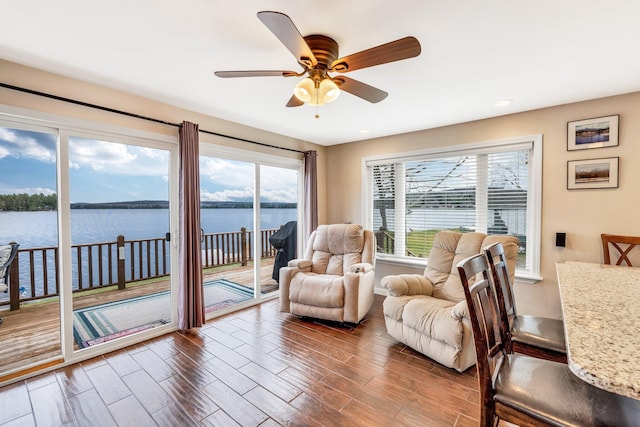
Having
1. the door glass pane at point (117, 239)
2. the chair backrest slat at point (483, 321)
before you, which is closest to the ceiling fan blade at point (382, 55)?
the chair backrest slat at point (483, 321)

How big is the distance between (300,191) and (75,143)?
2.86 m

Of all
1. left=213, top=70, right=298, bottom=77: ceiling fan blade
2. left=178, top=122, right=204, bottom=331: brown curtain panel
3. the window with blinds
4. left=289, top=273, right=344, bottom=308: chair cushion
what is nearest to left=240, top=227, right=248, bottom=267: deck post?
left=178, top=122, right=204, bottom=331: brown curtain panel

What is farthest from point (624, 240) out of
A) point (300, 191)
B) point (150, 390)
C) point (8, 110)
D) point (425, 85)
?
point (8, 110)

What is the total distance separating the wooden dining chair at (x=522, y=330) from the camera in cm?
156

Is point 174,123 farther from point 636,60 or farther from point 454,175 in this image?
point 636,60

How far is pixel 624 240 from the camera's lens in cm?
265

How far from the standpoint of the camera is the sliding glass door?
3.69 m

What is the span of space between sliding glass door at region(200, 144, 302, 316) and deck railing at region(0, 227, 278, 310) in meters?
0.02

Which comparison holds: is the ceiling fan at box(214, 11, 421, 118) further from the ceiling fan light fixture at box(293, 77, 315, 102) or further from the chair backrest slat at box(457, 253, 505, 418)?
the chair backrest slat at box(457, 253, 505, 418)

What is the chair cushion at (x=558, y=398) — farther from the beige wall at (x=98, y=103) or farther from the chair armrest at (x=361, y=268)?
the beige wall at (x=98, y=103)

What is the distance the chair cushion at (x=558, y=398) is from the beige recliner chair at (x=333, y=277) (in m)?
2.00

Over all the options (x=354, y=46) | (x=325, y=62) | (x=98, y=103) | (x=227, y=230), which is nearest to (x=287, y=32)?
(x=325, y=62)

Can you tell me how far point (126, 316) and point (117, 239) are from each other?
1.06 m

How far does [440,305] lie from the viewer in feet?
8.59
